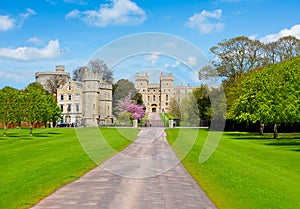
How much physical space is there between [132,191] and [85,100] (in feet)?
331

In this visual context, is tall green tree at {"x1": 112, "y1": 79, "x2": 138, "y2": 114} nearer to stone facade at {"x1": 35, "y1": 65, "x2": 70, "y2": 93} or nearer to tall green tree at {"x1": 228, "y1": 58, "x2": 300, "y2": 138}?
tall green tree at {"x1": 228, "y1": 58, "x2": 300, "y2": 138}

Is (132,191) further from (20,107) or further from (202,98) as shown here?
(202,98)

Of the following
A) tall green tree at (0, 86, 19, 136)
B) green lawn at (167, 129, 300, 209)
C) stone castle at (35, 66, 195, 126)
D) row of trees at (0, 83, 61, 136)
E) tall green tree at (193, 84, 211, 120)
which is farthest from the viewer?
tall green tree at (193, 84, 211, 120)

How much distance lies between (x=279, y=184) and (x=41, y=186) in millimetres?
9936

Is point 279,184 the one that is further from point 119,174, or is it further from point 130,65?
point 130,65

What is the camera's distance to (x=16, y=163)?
84.0 feet

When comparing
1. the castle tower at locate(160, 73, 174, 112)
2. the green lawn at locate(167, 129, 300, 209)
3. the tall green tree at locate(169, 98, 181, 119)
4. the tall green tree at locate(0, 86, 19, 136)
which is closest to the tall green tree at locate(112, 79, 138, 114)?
the castle tower at locate(160, 73, 174, 112)

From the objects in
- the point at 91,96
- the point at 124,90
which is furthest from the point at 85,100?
the point at 124,90

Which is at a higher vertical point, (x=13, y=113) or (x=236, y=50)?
(x=236, y=50)

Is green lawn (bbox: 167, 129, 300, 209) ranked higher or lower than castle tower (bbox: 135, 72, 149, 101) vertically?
lower

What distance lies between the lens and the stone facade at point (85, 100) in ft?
319

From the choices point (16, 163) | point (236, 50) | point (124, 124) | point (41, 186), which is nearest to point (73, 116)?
point (124, 124)

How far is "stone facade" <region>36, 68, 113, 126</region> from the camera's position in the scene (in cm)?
9712

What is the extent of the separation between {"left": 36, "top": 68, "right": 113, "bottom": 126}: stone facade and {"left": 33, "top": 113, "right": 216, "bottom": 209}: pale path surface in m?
69.0
